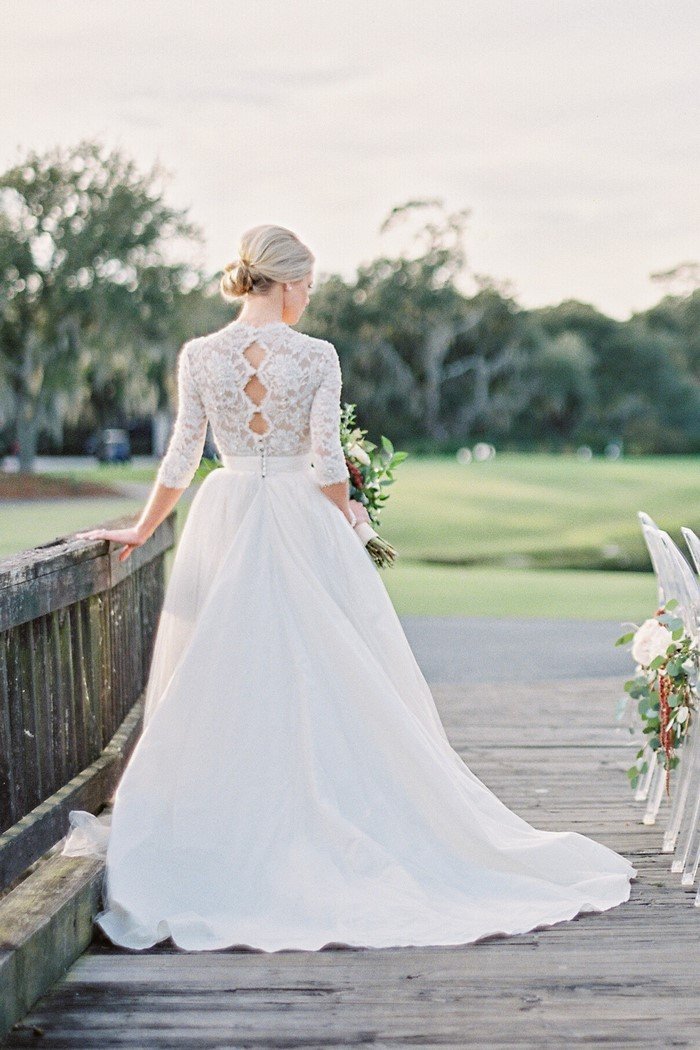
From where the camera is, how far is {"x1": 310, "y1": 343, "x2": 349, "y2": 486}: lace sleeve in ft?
13.2

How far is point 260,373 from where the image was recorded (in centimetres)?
400

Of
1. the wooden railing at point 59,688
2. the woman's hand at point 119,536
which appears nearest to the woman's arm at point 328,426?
the woman's hand at point 119,536

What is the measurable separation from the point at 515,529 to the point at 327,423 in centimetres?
2435

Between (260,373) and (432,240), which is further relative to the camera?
(432,240)

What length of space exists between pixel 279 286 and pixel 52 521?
70.2 ft

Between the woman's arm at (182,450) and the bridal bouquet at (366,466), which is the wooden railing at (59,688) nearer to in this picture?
the woman's arm at (182,450)

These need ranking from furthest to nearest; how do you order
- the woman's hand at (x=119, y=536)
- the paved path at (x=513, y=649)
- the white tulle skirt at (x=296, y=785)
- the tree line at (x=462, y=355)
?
the tree line at (x=462, y=355) → the paved path at (x=513, y=649) → the woman's hand at (x=119, y=536) → the white tulle skirt at (x=296, y=785)

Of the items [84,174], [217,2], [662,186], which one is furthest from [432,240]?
[217,2]

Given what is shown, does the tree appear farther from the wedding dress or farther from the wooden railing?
the wedding dress

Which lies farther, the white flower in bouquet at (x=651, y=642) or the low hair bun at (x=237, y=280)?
the white flower in bouquet at (x=651, y=642)

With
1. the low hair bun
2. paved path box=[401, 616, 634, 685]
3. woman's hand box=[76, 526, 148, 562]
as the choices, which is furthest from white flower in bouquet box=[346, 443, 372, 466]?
paved path box=[401, 616, 634, 685]

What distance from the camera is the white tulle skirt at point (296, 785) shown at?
3.66 m

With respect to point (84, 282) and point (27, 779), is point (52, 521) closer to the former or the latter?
point (84, 282)

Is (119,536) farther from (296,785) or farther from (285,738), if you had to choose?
(296,785)
